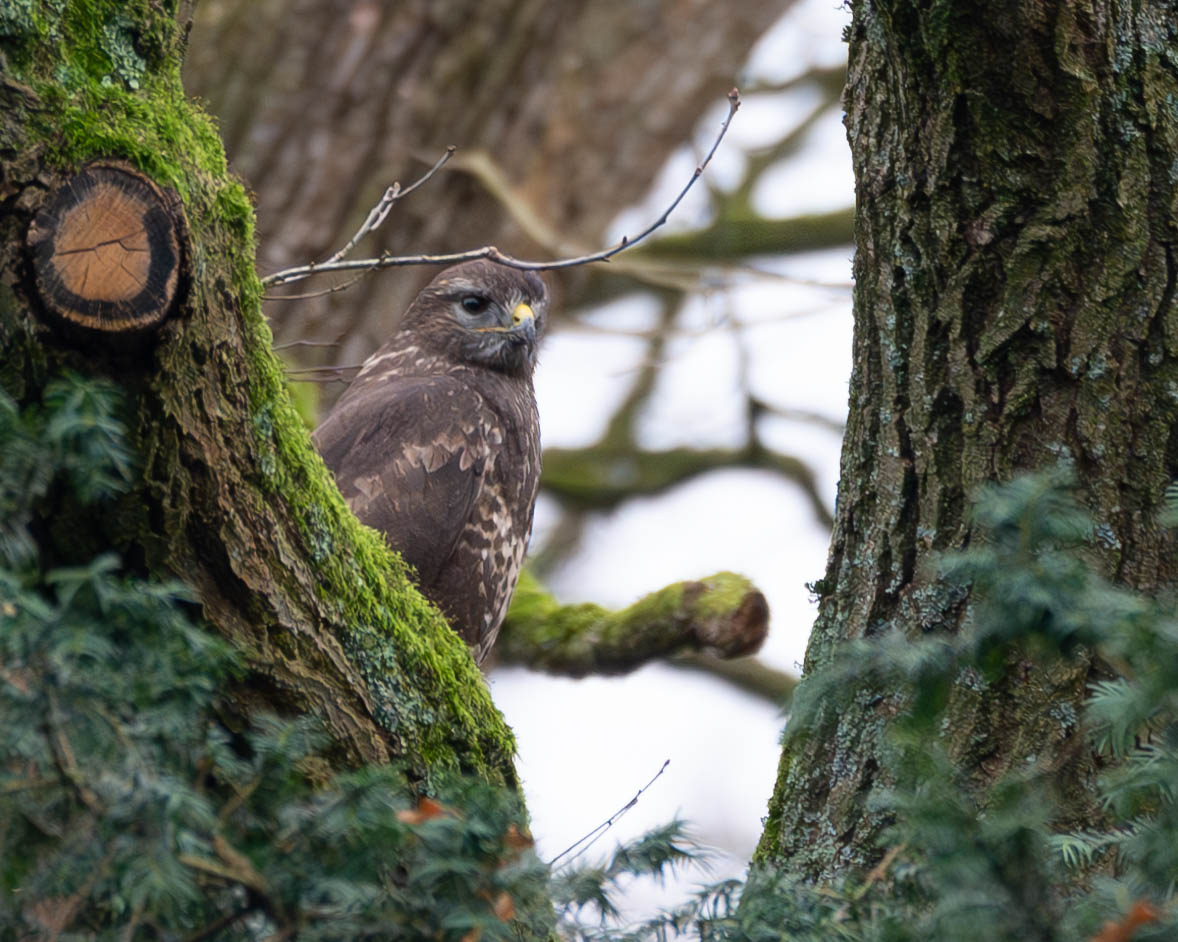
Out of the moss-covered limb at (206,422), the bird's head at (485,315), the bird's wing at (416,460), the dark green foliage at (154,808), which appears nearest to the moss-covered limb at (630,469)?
the bird's head at (485,315)

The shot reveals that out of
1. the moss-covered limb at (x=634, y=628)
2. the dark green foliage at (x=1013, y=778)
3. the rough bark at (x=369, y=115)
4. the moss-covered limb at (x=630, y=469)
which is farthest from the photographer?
the rough bark at (x=369, y=115)

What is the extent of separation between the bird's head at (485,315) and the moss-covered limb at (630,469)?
4.49 ft

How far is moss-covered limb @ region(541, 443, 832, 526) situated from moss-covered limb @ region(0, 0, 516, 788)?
12.9ft

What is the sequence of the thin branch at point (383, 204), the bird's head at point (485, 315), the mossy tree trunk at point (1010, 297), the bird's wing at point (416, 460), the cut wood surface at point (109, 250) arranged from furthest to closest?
the bird's head at point (485, 315)
the bird's wing at point (416, 460)
the thin branch at point (383, 204)
the mossy tree trunk at point (1010, 297)
the cut wood surface at point (109, 250)

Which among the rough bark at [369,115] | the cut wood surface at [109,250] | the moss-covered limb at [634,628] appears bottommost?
the moss-covered limb at [634,628]

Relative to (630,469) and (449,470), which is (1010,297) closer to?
(449,470)

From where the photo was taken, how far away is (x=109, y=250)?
1960 mm

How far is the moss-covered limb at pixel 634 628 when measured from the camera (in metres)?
4.50

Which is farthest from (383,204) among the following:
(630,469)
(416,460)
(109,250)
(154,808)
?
(630,469)

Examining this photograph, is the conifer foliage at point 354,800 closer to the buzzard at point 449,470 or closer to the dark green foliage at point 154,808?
the dark green foliage at point 154,808

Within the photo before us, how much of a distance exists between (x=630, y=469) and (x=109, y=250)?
487cm

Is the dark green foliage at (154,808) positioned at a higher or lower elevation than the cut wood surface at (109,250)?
lower

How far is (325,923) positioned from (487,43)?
6.44 m

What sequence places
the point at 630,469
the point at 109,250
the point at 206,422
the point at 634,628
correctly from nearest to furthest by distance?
the point at 109,250 → the point at 206,422 → the point at 634,628 → the point at 630,469
